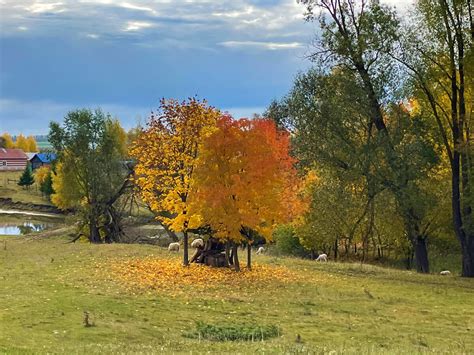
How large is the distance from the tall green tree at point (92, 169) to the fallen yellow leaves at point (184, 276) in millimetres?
24273

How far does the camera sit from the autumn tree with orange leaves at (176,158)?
25.9 m

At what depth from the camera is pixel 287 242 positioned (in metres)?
54.9

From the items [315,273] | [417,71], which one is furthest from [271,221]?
[417,71]

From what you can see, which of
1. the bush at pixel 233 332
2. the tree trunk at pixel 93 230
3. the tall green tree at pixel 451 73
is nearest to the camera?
the bush at pixel 233 332

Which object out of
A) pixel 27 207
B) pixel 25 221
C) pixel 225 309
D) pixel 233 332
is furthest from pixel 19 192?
pixel 233 332

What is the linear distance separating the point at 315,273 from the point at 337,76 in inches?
403

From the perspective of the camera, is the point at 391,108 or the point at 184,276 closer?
the point at 184,276

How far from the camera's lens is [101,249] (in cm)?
3331

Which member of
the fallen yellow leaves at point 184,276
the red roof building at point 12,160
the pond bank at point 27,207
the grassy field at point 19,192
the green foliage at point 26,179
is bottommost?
the fallen yellow leaves at point 184,276

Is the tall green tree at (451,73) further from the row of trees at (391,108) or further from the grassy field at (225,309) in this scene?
the grassy field at (225,309)

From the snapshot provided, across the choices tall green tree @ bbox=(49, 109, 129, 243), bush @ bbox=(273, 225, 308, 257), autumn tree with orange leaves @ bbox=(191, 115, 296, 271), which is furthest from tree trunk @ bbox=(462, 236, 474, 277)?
tall green tree @ bbox=(49, 109, 129, 243)

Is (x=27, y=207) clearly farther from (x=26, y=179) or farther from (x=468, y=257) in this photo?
(x=468, y=257)

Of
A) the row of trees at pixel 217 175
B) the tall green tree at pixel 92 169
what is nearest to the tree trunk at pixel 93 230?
the tall green tree at pixel 92 169

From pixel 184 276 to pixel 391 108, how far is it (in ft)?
46.0
